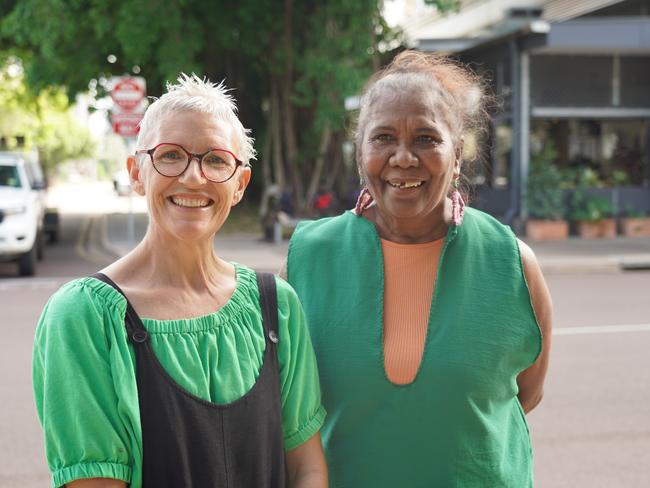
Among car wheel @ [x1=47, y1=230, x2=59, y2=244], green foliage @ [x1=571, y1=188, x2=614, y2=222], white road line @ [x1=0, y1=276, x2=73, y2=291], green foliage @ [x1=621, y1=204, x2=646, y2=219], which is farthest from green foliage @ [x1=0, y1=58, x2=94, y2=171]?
green foliage @ [x1=621, y1=204, x2=646, y2=219]

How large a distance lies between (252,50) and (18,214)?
30.6ft

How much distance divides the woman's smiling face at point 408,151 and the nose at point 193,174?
491 mm

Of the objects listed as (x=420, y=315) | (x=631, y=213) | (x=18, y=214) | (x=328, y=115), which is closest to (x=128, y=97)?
(x=18, y=214)

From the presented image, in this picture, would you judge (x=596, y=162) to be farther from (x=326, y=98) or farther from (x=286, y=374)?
(x=286, y=374)

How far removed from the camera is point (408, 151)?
2.01 meters

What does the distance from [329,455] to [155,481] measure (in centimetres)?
56

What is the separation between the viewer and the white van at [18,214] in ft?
40.8

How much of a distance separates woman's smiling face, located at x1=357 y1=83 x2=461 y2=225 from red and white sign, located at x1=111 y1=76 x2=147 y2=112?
13713 millimetres

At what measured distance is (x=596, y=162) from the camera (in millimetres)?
19484

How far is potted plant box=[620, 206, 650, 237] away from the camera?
17547mm

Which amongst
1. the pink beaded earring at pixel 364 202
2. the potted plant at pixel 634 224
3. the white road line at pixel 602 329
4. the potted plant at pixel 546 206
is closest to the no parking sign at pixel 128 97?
the potted plant at pixel 546 206

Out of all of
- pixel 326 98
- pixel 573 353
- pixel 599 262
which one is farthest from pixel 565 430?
pixel 326 98

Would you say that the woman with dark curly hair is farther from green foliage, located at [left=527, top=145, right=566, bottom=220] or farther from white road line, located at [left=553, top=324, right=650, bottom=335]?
green foliage, located at [left=527, top=145, right=566, bottom=220]

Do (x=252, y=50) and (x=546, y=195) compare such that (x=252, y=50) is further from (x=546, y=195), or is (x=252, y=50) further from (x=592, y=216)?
(x=592, y=216)
